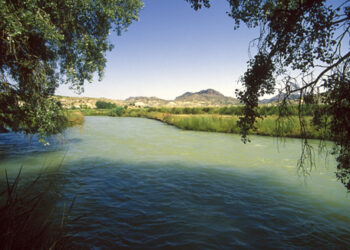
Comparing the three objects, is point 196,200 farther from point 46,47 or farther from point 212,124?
point 212,124

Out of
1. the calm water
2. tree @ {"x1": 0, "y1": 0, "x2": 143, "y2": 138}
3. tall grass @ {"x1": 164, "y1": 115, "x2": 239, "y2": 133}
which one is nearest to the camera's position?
the calm water

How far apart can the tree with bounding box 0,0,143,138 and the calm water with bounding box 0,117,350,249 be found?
3.01 meters

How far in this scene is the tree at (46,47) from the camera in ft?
23.1

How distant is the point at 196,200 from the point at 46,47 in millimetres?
9089

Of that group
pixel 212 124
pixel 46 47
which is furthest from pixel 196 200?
pixel 212 124

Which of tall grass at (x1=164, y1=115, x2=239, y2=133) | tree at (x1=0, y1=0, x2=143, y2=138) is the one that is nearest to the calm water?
tree at (x1=0, y1=0, x2=143, y2=138)

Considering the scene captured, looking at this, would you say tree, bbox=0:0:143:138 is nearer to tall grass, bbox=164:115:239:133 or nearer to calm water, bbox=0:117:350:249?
calm water, bbox=0:117:350:249

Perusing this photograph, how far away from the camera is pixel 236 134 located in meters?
23.9

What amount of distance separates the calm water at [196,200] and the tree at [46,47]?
3014 mm

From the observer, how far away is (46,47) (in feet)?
32.7

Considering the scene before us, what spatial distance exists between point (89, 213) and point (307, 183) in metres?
8.46

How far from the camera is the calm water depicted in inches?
198

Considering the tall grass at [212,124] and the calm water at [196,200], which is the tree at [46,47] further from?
the tall grass at [212,124]

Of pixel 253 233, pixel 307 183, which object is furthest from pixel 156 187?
pixel 307 183
